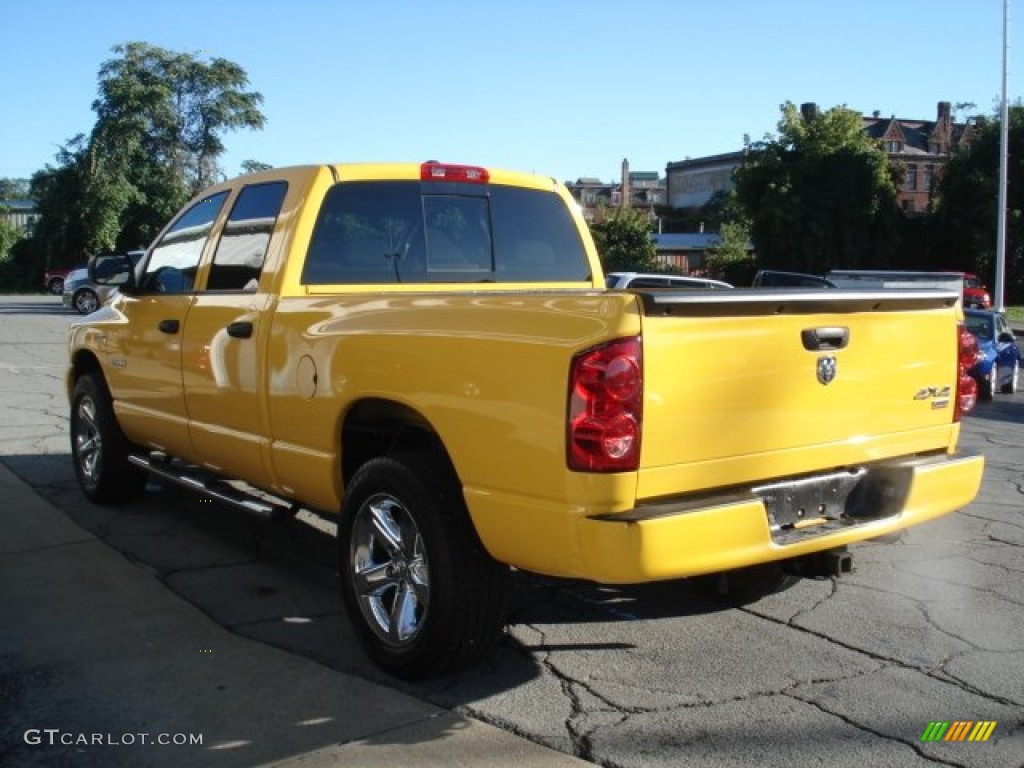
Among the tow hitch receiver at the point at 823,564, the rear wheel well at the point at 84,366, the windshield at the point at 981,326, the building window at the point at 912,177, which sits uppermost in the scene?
the building window at the point at 912,177

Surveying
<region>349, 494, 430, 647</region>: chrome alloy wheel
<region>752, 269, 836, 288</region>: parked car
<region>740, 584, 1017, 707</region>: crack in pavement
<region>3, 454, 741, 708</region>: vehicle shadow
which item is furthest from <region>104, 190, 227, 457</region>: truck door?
<region>752, 269, 836, 288</region>: parked car

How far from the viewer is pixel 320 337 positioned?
4242mm

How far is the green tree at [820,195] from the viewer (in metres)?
48.8

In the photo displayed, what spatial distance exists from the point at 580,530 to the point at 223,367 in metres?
2.46

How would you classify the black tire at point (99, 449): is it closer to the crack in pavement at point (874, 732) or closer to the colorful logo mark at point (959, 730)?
the crack in pavement at point (874, 732)

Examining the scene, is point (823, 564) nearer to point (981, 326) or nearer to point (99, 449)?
point (99, 449)

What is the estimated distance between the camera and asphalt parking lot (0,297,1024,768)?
339 centimetres

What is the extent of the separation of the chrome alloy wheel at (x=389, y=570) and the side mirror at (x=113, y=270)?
2.92 metres

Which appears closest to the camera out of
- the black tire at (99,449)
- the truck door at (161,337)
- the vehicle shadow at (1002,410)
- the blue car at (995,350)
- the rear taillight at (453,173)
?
the rear taillight at (453,173)

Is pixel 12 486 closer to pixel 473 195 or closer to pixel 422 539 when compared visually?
pixel 473 195

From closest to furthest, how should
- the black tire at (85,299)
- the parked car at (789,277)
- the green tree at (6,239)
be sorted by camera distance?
1. the parked car at (789,277)
2. the black tire at (85,299)
3. the green tree at (6,239)

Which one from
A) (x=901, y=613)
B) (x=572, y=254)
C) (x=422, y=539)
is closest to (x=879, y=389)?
(x=901, y=613)

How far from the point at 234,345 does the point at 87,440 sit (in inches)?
98.0
